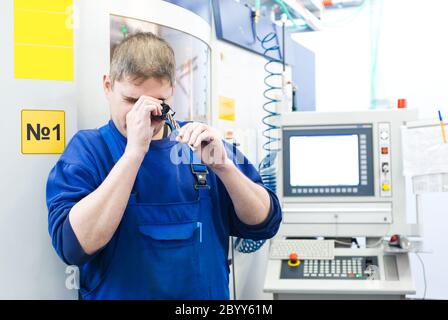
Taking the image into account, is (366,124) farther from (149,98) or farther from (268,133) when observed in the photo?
(149,98)

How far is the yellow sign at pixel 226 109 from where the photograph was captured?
1.88 m

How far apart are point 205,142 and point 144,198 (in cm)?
19

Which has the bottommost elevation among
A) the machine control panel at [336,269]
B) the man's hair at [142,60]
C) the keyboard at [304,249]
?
the machine control panel at [336,269]

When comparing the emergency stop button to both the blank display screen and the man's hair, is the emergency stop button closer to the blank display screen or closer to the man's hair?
the blank display screen

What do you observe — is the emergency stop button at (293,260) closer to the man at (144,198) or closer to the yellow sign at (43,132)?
the man at (144,198)

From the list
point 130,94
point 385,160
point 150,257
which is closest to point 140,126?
point 130,94

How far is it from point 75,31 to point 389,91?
2.65 metres

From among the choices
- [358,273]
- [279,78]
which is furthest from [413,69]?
[358,273]

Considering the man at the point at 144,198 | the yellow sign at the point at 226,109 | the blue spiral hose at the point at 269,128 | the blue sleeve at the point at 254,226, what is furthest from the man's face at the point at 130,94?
the blue spiral hose at the point at 269,128

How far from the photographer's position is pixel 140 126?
0.97 metres

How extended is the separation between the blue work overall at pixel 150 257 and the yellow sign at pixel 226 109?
81 centimetres

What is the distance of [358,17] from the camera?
357cm

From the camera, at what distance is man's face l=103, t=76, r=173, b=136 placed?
1.05 meters

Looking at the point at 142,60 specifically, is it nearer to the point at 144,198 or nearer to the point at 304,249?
the point at 144,198
